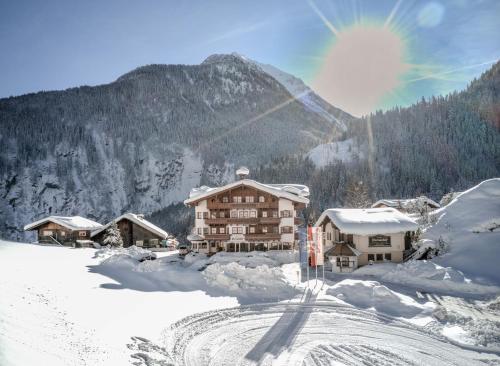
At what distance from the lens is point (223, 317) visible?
2331cm

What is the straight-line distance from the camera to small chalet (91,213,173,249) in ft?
182

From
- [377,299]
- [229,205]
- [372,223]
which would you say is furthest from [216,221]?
[377,299]

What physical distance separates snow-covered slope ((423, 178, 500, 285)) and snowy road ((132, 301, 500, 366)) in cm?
1761

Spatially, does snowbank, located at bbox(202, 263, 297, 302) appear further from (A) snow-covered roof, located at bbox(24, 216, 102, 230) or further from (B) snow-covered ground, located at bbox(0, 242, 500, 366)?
(A) snow-covered roof, located at bbox(24, 216, 102, 230)

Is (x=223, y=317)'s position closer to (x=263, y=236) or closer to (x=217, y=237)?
(x=217, y=237)

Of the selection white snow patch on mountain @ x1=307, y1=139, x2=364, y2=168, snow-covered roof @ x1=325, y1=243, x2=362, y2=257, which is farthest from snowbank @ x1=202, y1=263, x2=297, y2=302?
white snow patch on mountain @ x1=307, y1=139, x2=364, y2=168

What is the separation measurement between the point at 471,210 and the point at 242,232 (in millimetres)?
29851

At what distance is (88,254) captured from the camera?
1550 inches

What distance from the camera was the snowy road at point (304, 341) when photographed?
678 inches

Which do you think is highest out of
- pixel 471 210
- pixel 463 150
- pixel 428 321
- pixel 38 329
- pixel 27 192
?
pixel 463 150

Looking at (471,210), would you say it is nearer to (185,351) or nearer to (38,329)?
(185,351)

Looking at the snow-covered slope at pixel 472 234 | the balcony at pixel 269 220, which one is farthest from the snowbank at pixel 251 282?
the snow-covered slope at pixel 472 234

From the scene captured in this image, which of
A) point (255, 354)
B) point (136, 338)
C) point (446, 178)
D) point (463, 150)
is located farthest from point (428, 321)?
point (463, 150)

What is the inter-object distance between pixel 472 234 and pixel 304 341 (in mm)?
32028
